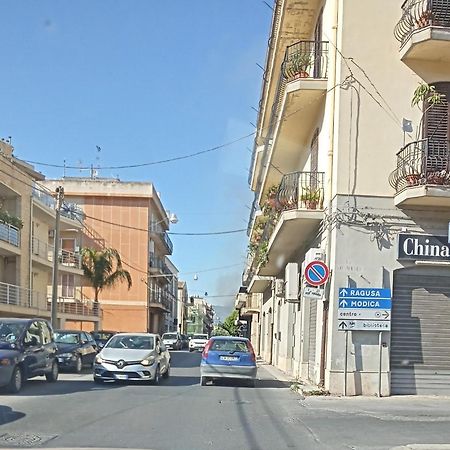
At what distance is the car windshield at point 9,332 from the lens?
1507 cm

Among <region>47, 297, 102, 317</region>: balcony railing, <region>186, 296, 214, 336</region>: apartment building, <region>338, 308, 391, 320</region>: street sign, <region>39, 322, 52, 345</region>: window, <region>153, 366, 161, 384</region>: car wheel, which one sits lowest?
<region>186, 296, 214, 336</region>: apartment building

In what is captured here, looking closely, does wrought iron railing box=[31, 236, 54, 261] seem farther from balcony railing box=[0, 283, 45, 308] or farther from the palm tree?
the palm tree

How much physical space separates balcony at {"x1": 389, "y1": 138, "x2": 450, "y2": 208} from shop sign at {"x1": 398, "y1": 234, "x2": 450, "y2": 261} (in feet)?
2.58

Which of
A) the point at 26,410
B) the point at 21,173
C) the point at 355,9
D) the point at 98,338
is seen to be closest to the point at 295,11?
the point at 355,9

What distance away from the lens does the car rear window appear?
60.7ft

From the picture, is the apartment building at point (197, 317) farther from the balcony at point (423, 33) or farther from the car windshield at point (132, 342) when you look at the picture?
the balcony at point (423, 33)

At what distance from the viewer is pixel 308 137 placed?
21.5 metres

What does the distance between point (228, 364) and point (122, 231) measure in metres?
44.5

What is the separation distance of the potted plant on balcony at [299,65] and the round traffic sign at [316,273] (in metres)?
5.29

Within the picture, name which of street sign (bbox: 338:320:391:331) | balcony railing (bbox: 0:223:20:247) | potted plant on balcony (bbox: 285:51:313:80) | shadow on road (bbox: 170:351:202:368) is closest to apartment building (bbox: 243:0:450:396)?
street sign (bbox: 338:320:391:331)

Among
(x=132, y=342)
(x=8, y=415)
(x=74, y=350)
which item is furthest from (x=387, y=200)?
(x=74, y=350)

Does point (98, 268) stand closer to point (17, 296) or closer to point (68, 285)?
point (68, 285)

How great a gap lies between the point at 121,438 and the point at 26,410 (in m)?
3.15

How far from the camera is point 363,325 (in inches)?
614
